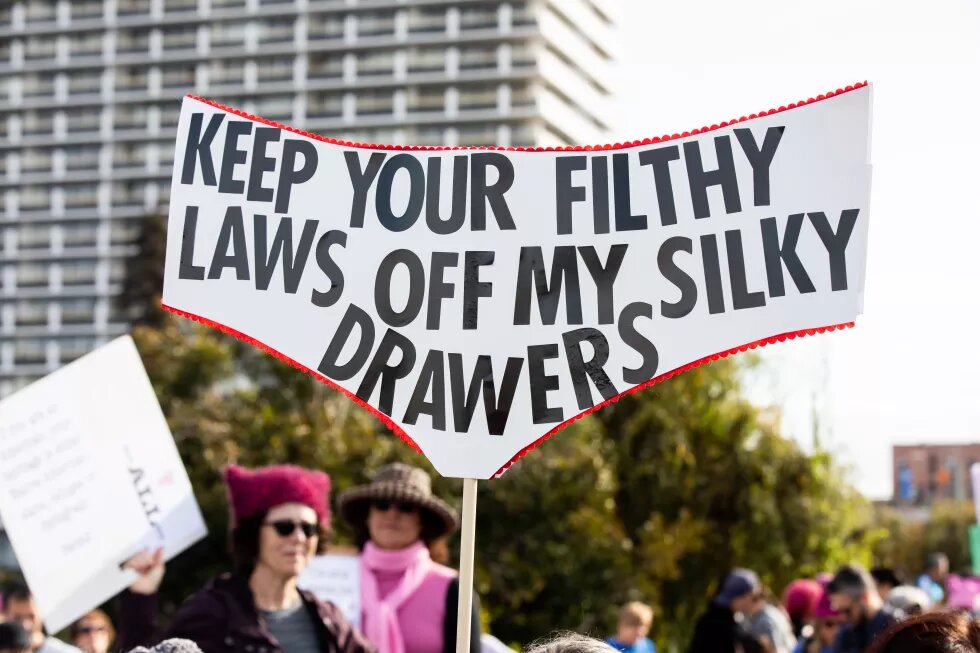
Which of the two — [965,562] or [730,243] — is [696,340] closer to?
[730,243]

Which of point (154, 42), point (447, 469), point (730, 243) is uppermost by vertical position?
point (154, 42)

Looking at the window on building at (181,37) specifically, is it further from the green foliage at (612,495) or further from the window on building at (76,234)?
the green foliage at (612,495)

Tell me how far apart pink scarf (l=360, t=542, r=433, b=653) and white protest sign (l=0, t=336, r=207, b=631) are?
0.80 meters

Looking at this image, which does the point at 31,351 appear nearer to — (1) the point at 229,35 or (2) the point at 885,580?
(1) the point at 229,35

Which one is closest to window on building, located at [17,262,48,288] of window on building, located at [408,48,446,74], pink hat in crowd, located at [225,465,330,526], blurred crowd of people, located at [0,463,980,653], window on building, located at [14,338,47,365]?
window on building, located at [14,338,47,365]

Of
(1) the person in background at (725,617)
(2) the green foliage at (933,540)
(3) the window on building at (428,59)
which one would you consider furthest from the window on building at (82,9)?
(1) the person in background at (725,617)

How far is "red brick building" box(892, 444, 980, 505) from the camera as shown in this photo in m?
131

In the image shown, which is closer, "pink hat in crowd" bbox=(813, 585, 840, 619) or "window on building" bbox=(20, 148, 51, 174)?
"pink hat in crowd" bbox=(813, 585, 840, 619)

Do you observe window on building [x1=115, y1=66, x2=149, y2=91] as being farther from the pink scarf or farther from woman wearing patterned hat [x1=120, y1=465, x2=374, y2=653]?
woman wearing patterned hat [x1=120, y1=465, x2=374, y2=653]

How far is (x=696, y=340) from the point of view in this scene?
131 inches

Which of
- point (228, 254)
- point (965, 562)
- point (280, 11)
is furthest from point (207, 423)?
point (280, 11)

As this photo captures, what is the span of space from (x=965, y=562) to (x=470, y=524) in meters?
69.3

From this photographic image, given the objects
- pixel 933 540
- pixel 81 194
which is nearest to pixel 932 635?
pixel 933 540

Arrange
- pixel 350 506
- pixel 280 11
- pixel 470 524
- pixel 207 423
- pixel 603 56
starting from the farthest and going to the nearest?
pixel 603 56 < pixel 280 11 < pixel 207 423 < pixel 350 506 < pixel 470 524
